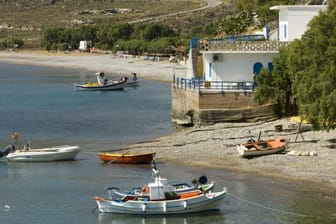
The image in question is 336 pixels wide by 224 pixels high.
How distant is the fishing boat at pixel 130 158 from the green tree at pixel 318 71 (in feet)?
25.2

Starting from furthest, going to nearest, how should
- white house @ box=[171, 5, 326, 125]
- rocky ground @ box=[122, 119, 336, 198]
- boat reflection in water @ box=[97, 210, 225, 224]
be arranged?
1. white house @ box=[171, 5, 326, 125]
2. rocky ground @ box=[122, 119, 336, 198]
3. boat reflection in water @ box=[97, 210, 225, 224]

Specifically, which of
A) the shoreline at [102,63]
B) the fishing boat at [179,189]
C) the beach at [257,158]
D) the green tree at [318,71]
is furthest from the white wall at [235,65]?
the shoreline at [102,63]

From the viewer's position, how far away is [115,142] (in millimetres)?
57469

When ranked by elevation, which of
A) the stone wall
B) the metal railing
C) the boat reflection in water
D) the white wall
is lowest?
the boat reflection in water

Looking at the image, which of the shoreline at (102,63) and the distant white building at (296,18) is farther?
the shoreline at (102,63)

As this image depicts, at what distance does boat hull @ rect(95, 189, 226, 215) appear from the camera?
37250mm

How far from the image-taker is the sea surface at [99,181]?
37.6 m

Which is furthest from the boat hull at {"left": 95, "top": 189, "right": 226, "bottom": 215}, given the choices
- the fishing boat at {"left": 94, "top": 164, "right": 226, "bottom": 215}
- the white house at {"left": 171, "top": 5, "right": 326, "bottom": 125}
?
the white house at {"left": 171, "top": 5, "right": 326, "bottom": 125}

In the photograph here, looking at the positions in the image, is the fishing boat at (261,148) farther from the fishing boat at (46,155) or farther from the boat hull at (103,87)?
the boat hull at (103,87)

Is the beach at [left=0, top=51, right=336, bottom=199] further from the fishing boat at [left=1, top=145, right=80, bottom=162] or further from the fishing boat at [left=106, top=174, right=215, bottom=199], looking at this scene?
the fishing boat at [left=106, top=174, right=215, bottom=199]

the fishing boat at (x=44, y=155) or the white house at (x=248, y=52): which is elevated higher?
the white house at (x=248, y=52)

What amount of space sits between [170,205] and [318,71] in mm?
12478

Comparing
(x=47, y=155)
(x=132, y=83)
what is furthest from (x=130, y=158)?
(x=132, y=83)

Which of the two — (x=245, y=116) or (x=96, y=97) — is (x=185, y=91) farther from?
(x=96, y=97)
